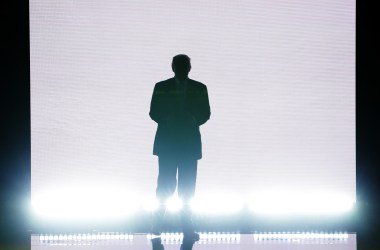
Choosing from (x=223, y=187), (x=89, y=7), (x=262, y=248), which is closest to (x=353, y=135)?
(x=223, y=187)

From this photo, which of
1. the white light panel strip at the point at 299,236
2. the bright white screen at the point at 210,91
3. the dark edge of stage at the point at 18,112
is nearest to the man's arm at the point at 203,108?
the bright white screen at the point at 210,91

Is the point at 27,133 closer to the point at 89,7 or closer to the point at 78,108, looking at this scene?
the point at 78,108

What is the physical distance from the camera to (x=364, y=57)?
4707 millimetres

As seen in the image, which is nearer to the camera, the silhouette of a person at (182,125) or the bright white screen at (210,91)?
the silhouette of a person at (182,125)

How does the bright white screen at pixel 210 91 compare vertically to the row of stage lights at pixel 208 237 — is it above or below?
above

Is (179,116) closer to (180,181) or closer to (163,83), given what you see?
(163,83)

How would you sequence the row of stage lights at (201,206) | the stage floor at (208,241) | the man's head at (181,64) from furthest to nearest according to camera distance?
the row of stage lights at (201,206) → the man's head at (181,64) → the stage floor at (208,241)

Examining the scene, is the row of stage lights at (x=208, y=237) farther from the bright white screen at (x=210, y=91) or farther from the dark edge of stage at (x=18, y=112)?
the dark edge of stage at (x=18, y=112)

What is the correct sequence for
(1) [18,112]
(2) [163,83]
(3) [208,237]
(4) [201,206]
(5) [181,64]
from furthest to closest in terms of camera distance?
1. (1) [18,112]
2. (4) [201,206]
3. (3) [208,237]
4. (2) [163,83]
5. (5) [181,64]

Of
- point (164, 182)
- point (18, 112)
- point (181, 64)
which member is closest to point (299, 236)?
point (164, 182)

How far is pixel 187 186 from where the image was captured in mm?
3758

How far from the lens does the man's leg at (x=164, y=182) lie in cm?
379

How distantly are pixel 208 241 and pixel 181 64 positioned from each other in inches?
45.3

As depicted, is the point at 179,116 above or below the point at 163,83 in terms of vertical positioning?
below
